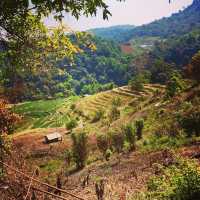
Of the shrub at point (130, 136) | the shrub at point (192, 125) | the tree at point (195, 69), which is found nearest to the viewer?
the shrub at point (192, 125)

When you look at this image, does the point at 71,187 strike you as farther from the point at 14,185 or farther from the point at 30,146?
the point at 30,146

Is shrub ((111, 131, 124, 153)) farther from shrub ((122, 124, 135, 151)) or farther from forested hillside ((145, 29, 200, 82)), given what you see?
forested hillside ((145, 29, 200, 82))

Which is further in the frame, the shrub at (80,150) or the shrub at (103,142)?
the shrub at (103,142)

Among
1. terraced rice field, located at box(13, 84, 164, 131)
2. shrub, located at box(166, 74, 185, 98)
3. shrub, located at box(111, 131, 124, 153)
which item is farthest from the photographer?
terraced rice field, located at box(13, 84, 164, 131)

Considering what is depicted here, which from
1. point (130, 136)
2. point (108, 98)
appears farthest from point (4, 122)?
point (108, 98)

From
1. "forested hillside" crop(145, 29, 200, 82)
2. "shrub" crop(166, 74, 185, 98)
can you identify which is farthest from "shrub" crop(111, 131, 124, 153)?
"forested hillside" crop(145, 29, 200, 82)

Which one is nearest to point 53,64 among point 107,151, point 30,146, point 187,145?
point 187,145

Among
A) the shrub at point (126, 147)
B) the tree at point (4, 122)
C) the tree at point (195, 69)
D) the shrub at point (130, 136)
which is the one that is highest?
the tree at point (4, 122)

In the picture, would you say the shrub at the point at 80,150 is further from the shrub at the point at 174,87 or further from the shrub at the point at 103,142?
the shrub at the point at 174,87

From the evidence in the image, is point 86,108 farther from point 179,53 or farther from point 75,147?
point 179,53

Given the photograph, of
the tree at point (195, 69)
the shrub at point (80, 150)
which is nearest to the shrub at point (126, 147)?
A: the shrub at point (80, 150)

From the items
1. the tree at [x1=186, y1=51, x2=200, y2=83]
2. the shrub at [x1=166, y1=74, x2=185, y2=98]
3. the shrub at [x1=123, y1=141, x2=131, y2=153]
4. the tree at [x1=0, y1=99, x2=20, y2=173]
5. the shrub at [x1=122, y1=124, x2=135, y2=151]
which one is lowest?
the shrub at [x1=166, y1=74, x2=185, y2=98]

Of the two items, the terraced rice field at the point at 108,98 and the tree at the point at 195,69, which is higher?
the tree at the point at 195,69

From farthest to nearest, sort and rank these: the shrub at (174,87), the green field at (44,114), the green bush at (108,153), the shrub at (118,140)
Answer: the green field at (44,114) < the shrub at (174,87) < the shrub at (118,140) < the green bush at (108,153)
